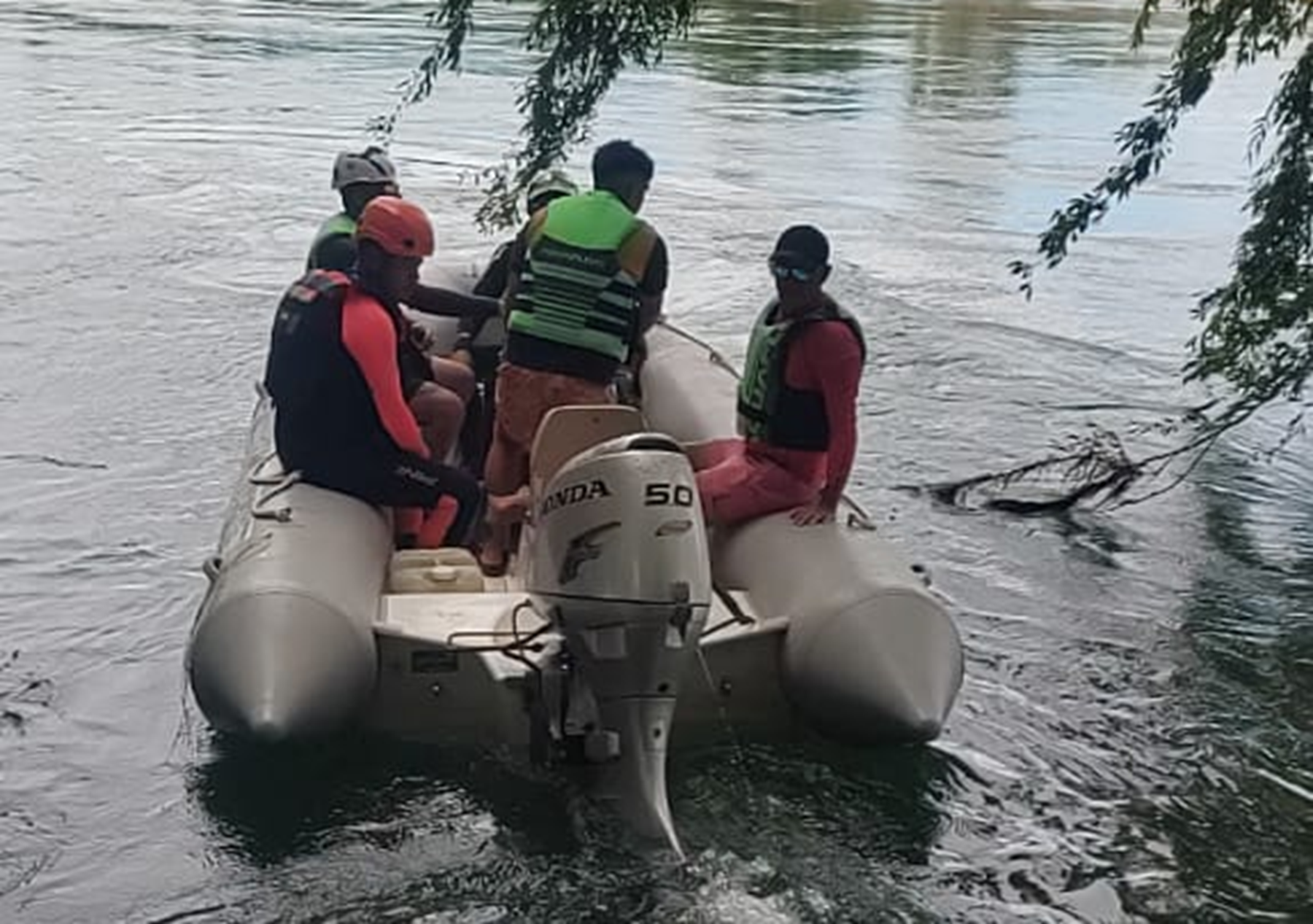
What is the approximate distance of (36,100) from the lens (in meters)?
22.3

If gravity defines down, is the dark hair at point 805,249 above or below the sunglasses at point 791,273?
above

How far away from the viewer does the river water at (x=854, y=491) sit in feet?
18.2

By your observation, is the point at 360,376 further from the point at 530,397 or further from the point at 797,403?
the point at 797,403

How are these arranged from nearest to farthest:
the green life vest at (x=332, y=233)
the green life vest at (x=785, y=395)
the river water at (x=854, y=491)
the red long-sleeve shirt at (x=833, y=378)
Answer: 1. the river water at (x=854, y=491)
2. the red long-sleeve shirt at (x=833, y=378)
3. the green life vest at (x=785, y=395)
4. the green life vest at (x=332, y=233)

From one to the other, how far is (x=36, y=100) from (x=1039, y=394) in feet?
46.7

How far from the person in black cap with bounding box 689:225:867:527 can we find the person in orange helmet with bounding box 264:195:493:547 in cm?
102

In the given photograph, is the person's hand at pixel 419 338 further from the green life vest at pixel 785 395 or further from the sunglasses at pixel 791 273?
the sunglasses at pixel 791 273

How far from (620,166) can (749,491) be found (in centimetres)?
126

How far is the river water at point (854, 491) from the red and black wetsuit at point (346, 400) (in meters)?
0.99

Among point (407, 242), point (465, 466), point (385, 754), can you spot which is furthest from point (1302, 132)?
point (385, 754)

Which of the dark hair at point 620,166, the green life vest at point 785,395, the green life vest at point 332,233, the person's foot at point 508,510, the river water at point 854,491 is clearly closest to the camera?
the river water at point 854,491

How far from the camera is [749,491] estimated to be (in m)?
6.57

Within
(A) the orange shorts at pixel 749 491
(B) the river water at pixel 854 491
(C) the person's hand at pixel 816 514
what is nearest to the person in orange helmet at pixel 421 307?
(A) the orange shorts at pixel 749 491

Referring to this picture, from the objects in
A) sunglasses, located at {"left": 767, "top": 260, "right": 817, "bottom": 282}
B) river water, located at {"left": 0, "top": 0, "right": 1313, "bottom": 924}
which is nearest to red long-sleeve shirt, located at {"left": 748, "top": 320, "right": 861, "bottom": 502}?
sunglasses, located at {"left": 767, "top": 260, "right": 817, "bottom": 282}
